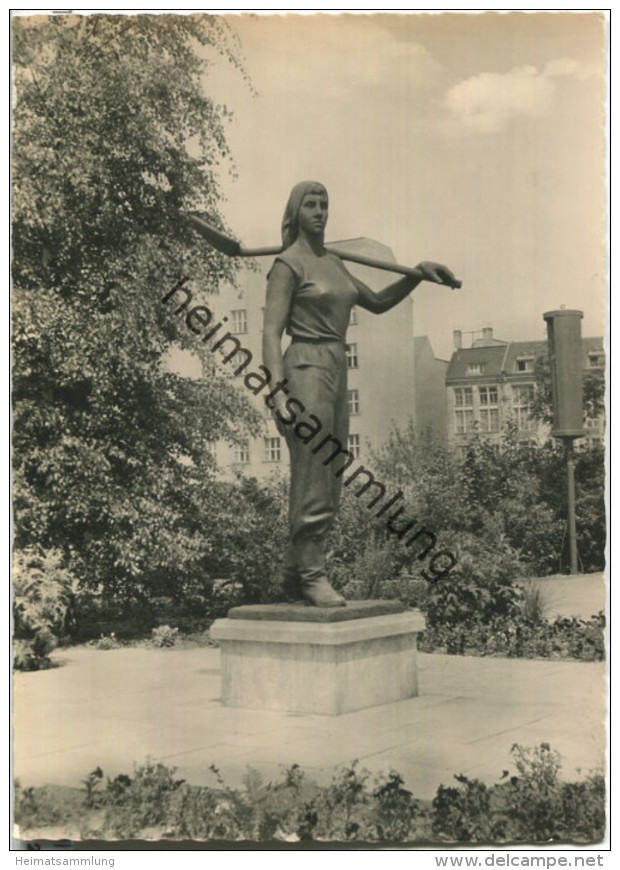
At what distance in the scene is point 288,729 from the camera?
611cm

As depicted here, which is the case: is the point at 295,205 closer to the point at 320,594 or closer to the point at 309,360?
the point at 309,360

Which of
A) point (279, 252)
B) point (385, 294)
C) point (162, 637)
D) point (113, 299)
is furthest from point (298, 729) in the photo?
point (113, 299)

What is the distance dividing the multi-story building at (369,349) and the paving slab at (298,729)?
2.74 metres

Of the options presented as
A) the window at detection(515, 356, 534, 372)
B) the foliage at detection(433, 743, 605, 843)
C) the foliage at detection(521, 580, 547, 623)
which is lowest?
the foliage at detection(433, 743, 605, 843)

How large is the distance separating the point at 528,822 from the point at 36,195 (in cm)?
651

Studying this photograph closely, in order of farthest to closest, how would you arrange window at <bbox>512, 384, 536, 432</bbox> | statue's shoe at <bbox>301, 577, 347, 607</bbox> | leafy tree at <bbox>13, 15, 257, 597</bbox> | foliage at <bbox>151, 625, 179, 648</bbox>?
foliage at <bbox>151, 625, 179, 648</bbox> → window at <bbox>512, 384, 536, 432</bbox> → leafy tree at <bbox>13, 15, 257, 597</bbox> → statue's shoe at <bbox>301, 577, 347, 607</bbox>

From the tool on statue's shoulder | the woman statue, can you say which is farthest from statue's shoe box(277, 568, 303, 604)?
the tool on statue's shoulder

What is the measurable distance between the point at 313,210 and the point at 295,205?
0.41 feet

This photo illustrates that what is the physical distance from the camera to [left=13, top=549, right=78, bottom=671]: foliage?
779 centimetres

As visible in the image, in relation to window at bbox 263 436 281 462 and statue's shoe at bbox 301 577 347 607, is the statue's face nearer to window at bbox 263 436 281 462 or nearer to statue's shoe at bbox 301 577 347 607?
statue's shoe at bbox 301 577 347 607

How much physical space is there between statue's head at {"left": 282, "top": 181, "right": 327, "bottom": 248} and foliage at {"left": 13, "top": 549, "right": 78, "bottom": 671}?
316 centimetres

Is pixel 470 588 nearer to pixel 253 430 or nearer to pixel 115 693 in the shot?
pixel 253 430

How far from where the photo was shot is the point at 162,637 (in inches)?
383

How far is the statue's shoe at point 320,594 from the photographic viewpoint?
6.50m
